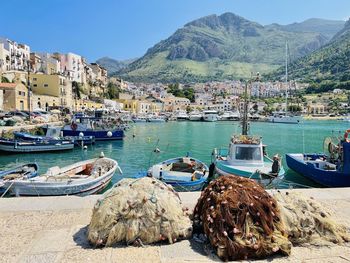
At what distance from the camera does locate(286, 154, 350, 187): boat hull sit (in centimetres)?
1483

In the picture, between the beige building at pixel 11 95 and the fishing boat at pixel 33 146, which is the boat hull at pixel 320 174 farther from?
the beige building at pixel 11 95

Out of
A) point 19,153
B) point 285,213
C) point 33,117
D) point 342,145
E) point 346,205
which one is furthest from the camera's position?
point 33,117

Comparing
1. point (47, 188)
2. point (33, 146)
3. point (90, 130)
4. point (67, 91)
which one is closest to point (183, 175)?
point (47, 188)

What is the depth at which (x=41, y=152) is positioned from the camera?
101 feet

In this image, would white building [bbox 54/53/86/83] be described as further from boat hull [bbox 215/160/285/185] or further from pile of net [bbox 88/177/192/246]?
pile of net [bbox 88/177/192/246]

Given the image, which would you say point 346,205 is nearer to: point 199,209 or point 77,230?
point 199,209

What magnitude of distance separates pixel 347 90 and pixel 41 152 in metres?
165

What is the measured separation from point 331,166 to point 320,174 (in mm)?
914

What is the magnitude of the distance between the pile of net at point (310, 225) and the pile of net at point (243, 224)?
0.93ft

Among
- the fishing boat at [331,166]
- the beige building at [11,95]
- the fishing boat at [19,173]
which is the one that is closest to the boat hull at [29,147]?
the fishing boat at [19,173]

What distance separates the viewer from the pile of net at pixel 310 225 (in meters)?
5.26

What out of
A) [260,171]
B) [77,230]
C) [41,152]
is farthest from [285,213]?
[41,152]

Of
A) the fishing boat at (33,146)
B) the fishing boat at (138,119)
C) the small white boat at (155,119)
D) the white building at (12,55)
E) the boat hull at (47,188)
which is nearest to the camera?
the boat hull at (47,188)

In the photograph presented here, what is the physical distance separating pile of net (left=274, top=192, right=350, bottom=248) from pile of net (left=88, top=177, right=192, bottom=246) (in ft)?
5.57
